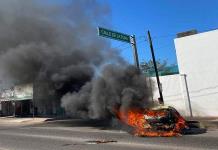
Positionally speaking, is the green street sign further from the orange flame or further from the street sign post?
the orange flame

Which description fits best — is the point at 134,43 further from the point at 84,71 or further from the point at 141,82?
the point at 141,82

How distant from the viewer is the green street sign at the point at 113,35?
20.5 metres

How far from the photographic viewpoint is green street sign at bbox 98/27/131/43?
67.4 ft

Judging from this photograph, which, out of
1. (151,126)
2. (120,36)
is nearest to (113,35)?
(120,36)

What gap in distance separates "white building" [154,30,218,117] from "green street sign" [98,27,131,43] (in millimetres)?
6167

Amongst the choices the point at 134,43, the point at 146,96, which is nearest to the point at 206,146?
the point at 146,96

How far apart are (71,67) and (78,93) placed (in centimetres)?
242

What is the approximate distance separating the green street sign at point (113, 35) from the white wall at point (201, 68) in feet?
20.1

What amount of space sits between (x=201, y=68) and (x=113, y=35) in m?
8.30

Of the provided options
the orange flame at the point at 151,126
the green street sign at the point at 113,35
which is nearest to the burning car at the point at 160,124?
the orange flame at the point at 151,126

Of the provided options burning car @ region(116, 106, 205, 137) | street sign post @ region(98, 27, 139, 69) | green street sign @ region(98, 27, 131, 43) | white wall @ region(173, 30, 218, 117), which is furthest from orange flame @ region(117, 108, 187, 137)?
Result: white wall @ region(173, 30, 218, 117)

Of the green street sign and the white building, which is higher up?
the green street sign

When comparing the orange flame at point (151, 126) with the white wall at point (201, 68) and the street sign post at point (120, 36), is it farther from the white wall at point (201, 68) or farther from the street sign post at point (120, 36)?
the white wall at point (201, 68)

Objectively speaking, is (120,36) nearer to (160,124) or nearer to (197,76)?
(197,76)
